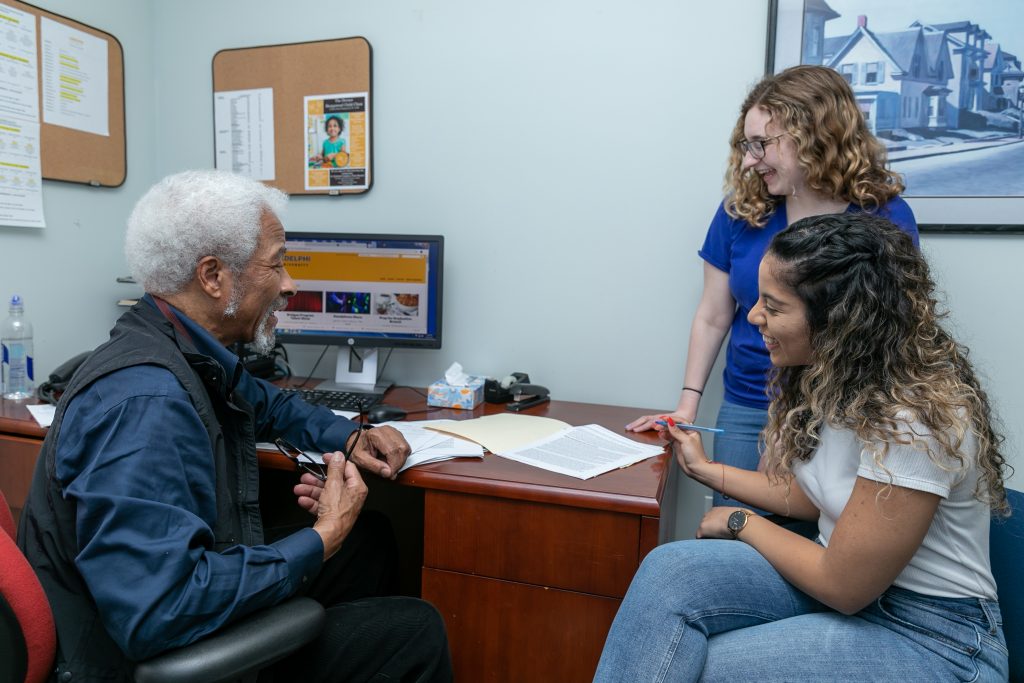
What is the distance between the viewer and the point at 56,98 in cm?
206

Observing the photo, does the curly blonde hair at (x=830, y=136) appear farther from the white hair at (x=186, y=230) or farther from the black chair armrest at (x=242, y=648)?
the black chair armrest at (x=242, y=648)

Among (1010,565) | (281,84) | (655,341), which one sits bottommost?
(1010,565)

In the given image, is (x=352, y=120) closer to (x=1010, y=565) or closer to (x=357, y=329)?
(x=357, y=329)

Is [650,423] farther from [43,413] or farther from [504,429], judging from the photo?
[43,413]

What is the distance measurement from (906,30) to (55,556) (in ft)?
6.69

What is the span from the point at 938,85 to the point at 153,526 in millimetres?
1886

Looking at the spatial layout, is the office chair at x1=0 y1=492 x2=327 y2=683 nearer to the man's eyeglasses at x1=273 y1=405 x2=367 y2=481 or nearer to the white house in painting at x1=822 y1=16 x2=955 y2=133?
the man's eyeglasses at x1=273 y1=405 x2=367 y2=481

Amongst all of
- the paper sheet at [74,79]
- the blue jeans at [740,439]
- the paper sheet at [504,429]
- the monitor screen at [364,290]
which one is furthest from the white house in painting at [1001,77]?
the paper sheet at [74,79]

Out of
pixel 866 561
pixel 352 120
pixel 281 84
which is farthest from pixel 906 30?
pixel 281 84

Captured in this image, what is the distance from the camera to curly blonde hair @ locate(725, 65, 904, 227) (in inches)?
59.6

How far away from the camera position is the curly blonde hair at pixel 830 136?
59.6 inches

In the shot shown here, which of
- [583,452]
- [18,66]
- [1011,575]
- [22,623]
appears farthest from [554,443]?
[18,66]

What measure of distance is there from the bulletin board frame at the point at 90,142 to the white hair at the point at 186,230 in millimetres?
1151

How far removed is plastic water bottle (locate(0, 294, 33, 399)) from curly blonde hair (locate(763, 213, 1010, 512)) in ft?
6.41
